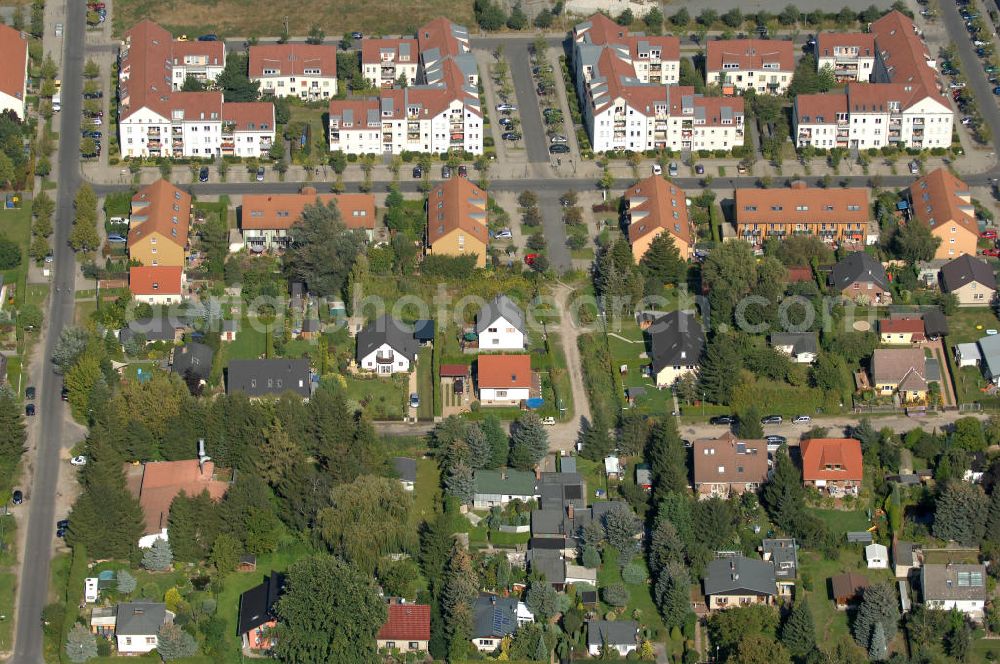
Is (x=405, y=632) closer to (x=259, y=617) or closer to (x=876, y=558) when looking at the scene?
(x=259, y=617)

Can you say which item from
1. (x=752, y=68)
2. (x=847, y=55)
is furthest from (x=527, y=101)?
(x=847, y=55)

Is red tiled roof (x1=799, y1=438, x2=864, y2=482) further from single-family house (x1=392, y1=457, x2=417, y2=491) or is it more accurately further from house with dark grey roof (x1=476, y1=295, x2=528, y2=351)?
single-family house (x1=392, y1=457, x2=417, y2=491)

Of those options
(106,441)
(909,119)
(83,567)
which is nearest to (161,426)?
(106,441)

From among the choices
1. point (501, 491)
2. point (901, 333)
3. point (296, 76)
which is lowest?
point (501, 491)

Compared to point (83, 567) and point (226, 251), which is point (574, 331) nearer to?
point (226, 251)

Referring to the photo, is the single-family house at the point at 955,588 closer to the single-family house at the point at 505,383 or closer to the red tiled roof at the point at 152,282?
the single-family house at the point at 505,383

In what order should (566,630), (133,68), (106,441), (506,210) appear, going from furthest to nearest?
(133,68)
(506,210)
(106,441)
(566,630)
